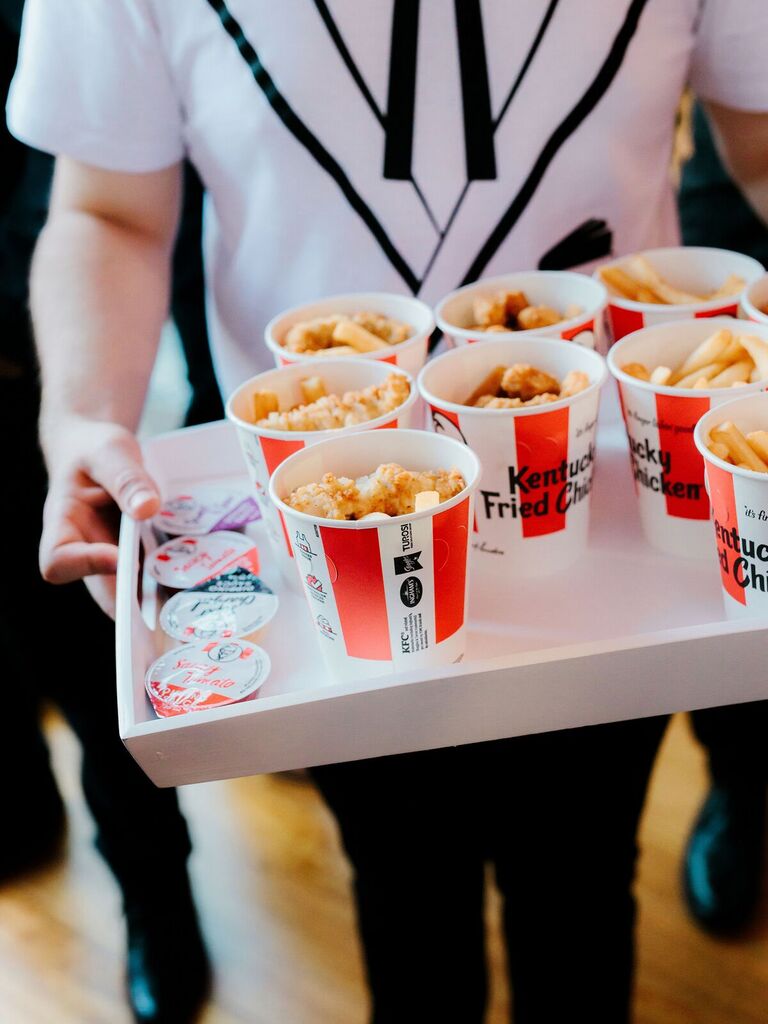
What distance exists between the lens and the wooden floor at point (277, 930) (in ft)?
5.44

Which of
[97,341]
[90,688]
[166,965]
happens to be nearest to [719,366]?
[97,341]

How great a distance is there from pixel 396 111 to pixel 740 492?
2.54 feet

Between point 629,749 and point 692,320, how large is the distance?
1.79ft

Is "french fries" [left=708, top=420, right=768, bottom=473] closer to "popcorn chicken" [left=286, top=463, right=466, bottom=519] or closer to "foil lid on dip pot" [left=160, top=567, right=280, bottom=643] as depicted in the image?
"popcorn chicken" [left=286, top=463, right=466, bottom=519]

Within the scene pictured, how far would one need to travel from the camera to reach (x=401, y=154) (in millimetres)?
1338

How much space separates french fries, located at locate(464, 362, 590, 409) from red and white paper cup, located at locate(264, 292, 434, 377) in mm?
120

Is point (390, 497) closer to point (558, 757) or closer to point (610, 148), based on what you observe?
point (558, 757)

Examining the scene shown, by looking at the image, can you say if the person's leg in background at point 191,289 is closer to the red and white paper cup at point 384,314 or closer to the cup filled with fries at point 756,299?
the red and white paper cup at point 384,314

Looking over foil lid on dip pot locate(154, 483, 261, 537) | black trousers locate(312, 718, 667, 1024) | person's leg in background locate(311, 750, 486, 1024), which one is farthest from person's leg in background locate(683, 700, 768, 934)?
foil lid on dip pot locate(154, 483, 261, 537)

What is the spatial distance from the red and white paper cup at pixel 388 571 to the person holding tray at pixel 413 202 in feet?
1.14

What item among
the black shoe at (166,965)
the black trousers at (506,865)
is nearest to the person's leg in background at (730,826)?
the black trousers at (506,865)

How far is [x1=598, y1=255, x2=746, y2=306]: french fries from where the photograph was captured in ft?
3.93

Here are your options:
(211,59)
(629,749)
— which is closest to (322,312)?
(211,59)

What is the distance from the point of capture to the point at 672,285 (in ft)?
4.35
